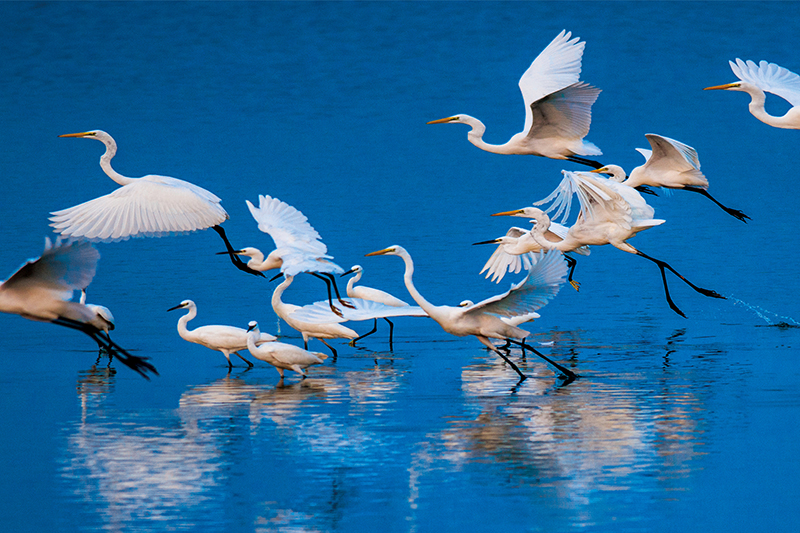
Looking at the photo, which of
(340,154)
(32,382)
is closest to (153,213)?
(32,382)

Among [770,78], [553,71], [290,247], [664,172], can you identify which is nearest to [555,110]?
[553,71]

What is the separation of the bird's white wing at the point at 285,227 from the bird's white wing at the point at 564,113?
2.91m

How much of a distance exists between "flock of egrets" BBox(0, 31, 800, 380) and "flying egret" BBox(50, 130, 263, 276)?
0.04 feet

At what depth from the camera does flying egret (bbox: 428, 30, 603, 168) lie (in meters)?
13.1

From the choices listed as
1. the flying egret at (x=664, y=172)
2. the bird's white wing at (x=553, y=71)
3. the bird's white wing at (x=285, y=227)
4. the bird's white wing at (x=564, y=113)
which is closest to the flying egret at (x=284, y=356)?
the bird's white wing at (x=285, y=227)

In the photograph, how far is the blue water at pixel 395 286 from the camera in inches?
271

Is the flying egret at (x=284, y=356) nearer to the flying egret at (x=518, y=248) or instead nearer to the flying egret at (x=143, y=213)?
the flying egret at (x=143, y=213)

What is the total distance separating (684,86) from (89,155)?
58.7 ft

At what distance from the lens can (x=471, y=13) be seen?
40750 millimetres

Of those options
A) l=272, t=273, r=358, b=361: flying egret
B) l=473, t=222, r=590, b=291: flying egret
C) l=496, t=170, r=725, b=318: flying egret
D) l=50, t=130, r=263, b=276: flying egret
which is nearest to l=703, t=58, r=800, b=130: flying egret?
l=496, t=170, r=725, b=318: flying egret

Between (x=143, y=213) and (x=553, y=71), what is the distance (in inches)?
230

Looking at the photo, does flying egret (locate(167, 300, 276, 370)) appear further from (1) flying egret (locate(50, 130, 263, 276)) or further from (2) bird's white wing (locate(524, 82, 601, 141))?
(2) bird's white wing (locate(524, 82, 601, 141))

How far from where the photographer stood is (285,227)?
12.6 m

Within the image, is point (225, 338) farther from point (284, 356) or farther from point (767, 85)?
point (767, 85)
